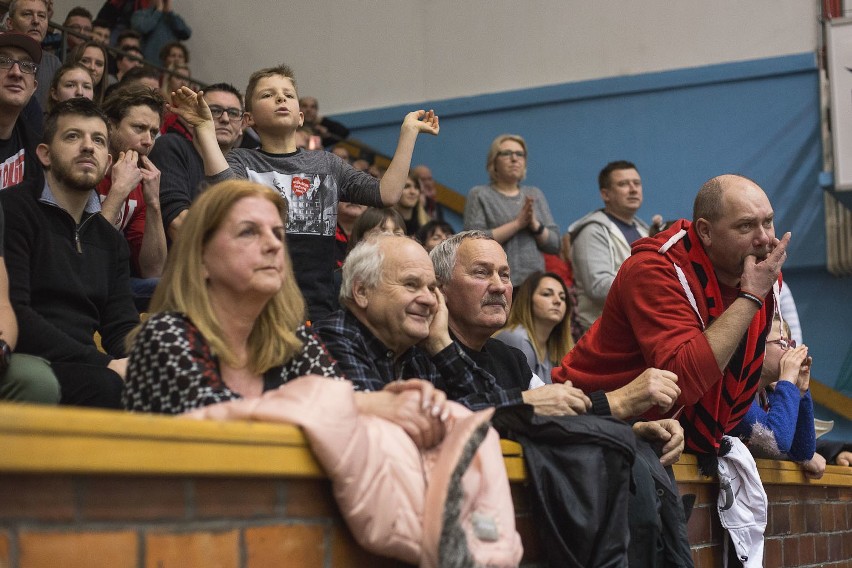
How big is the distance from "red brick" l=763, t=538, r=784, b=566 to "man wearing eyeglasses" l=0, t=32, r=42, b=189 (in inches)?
101

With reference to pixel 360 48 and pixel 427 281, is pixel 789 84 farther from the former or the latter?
pixel 427 281

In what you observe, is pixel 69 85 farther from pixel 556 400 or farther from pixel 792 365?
pixel 792 365

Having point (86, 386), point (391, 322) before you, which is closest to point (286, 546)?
point (391, 322)

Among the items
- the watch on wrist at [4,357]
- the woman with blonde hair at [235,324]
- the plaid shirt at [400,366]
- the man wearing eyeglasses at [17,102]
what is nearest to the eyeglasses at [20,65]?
the man wearing eyeglasses at [17,102]

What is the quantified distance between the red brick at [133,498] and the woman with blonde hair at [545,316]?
3.17m

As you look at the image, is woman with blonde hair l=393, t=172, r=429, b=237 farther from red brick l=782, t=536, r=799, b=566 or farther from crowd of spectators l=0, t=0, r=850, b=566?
red brick l=782, t=536, r=799, b=566

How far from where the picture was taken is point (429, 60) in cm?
859

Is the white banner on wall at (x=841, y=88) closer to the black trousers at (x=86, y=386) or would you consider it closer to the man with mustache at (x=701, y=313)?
the man with mustache at (x=701, y=313)

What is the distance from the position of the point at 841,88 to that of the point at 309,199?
4050 millimetres

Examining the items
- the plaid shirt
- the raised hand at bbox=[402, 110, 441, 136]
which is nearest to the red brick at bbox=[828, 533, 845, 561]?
the plaid shirt

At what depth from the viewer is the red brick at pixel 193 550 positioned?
4.74 feet

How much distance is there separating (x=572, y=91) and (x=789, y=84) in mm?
1494

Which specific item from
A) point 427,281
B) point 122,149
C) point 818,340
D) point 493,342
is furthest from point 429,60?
point 427,281

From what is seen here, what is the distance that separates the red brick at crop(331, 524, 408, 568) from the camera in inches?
68.2
